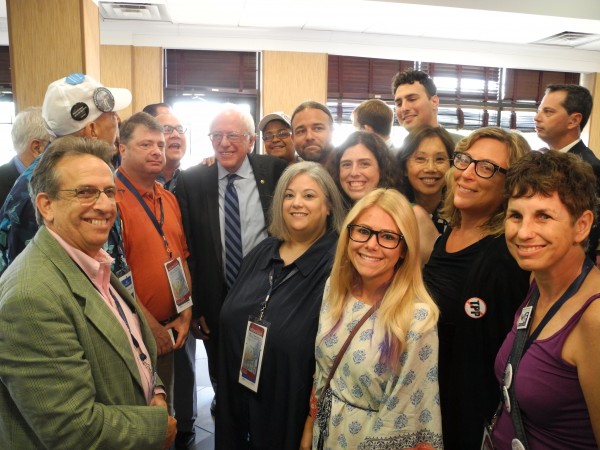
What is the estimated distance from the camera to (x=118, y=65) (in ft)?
22.2

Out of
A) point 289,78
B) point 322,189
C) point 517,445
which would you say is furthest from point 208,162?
point 289,78

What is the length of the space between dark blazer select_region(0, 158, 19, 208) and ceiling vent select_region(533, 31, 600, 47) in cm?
743

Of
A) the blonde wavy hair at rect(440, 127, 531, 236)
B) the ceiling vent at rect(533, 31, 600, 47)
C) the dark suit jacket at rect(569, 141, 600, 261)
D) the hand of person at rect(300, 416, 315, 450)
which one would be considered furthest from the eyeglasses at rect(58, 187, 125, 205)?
the ceiling vent at rect(533, 31, 600, 47)

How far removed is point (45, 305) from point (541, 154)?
4.83ft

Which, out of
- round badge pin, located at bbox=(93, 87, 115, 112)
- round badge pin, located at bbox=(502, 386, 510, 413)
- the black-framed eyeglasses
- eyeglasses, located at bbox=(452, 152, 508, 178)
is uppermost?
round badge pin, located at bbox=(93, 87, 115, 112)

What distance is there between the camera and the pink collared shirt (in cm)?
143

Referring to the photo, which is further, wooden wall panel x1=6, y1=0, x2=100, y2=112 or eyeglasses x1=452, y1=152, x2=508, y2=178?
wooden wall panel x1=6, y1=0, x2=100, y2=112

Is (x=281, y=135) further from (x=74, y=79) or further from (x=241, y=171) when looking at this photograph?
(x=74, y=79)

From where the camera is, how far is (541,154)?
137cm

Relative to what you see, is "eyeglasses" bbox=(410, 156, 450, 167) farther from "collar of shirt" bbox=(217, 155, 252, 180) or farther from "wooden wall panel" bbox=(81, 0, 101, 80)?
"wooden wall panel" bbox=(81, 0, 101, 80)

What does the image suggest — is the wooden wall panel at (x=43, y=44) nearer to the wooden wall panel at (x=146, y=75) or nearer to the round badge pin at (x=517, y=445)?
the round badge pin at (x=517, y=445)

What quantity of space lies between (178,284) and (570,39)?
7.68 metres

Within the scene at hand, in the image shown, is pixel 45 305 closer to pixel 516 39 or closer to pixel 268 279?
pixel 268 279

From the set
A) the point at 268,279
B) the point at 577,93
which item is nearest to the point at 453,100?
the point at 577,93
